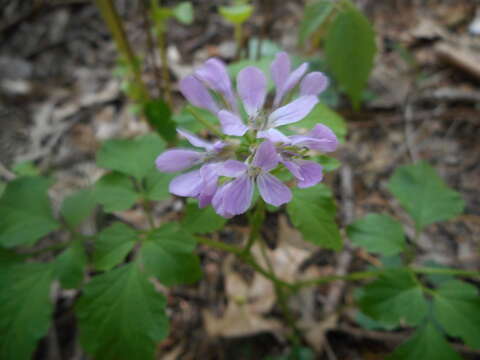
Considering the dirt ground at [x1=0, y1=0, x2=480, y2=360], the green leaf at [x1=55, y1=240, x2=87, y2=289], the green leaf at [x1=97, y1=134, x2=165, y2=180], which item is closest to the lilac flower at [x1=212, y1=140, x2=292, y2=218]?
the green leaf at [x1=97, y1=134, x2=165, y2=180]

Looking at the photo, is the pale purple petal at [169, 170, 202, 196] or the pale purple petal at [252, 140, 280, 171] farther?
the pale purple petal at [169, 170, 202, 196]

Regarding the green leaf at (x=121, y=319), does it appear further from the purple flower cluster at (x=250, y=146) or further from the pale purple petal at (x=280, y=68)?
the pale purple petal at (x=280, y=68)

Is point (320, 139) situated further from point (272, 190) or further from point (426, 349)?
point (426, 349)

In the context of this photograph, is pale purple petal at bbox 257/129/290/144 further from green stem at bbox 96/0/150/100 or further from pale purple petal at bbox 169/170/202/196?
green stem at bbox 96/0/150/100

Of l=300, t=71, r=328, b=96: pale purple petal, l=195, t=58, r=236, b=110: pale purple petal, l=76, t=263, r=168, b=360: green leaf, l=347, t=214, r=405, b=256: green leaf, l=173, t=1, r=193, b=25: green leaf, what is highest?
l=173, t=1, r=193, b=25: green leaf

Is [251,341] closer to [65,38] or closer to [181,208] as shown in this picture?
[181,208]

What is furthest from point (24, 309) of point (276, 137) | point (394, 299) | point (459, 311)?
point (459, 311)

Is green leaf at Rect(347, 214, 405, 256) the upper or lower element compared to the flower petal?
lower
